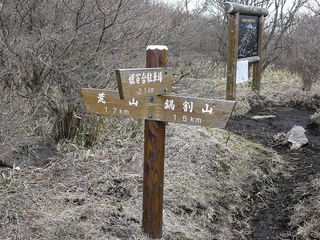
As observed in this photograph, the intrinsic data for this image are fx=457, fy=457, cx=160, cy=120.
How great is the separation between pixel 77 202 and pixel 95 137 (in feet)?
5.64

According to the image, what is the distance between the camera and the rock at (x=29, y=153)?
15.4 feet

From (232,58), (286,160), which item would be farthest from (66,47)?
(232,58)

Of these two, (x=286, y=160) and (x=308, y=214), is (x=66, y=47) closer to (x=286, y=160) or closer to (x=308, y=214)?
(x=308, y=214)

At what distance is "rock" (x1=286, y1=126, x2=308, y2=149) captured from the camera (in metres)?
7.45

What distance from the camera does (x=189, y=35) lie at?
338 inches

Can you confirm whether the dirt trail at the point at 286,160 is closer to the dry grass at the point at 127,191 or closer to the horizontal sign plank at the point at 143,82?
the dry grass at the point at 127,191

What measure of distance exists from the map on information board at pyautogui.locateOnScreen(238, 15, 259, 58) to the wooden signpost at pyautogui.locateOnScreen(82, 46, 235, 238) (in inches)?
262

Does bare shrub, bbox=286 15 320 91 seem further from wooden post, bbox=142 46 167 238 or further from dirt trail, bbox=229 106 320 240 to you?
wooden post, bbox=142 46 167 238

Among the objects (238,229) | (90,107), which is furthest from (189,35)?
(90,107)

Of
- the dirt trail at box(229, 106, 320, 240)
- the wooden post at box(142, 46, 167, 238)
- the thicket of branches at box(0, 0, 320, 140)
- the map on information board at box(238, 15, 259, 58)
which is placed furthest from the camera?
the map on information board at box(238, 15, 259, 58)

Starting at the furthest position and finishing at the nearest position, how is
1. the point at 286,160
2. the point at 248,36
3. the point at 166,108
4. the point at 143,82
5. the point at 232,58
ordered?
the point at 248,36 → the point at 232,58 → the point at 286,160 → the point at 166,108 → the point at 143,82

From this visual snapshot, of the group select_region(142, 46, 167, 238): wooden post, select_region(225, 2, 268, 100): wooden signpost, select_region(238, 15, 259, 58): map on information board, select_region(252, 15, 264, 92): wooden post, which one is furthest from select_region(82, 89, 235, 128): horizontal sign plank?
select_region(252, 15, 264, 92): wooden post

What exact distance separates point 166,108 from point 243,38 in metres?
7.02

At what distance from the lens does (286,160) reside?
6926mm
